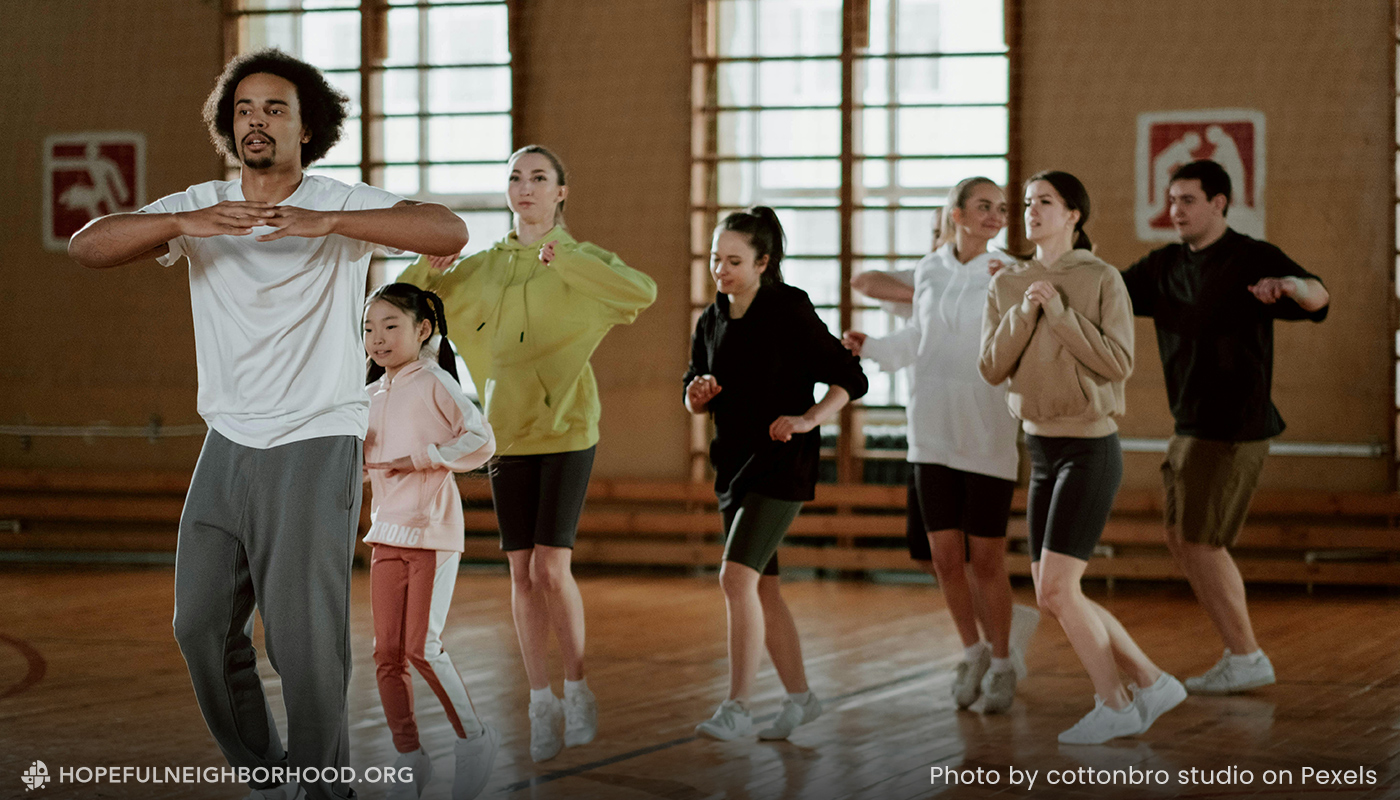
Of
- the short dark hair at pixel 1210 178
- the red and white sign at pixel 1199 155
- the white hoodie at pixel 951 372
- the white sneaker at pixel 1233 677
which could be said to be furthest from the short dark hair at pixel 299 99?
the red and white sign at pixel 1199 155

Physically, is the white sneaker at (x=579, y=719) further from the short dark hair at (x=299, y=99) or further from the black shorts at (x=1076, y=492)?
the short dark hair at (x=299, y=99)

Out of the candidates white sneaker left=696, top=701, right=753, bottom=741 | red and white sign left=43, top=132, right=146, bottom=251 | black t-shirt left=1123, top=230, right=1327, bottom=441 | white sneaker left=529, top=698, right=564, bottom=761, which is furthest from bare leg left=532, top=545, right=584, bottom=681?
red and white sign left=43, top=132, right=146, bottom=251

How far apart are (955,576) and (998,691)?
35 centimetres

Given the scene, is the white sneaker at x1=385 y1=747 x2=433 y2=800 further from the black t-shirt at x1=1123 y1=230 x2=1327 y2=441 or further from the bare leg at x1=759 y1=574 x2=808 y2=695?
the black t-shirt at x1=1123 y1=230 x2=1327 y2=441

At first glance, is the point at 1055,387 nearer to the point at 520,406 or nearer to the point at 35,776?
the point at 520,406

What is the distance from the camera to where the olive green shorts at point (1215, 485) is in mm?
4316

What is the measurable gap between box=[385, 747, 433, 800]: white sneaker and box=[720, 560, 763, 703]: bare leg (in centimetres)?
91

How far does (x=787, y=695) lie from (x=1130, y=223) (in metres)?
4.28

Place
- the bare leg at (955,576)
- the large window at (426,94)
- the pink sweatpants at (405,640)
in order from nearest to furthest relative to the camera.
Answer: the pink sweatpants at (405,640) → the bare leg at (955,576) → the large window at (426,94)

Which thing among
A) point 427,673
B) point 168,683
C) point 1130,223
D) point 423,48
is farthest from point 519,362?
point 423,48

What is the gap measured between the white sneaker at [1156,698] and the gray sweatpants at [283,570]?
214 cm

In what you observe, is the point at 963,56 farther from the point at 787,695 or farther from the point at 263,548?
the point at 263,548

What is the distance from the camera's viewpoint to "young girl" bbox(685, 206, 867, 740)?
3.64m

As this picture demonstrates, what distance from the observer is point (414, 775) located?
3010 mm
